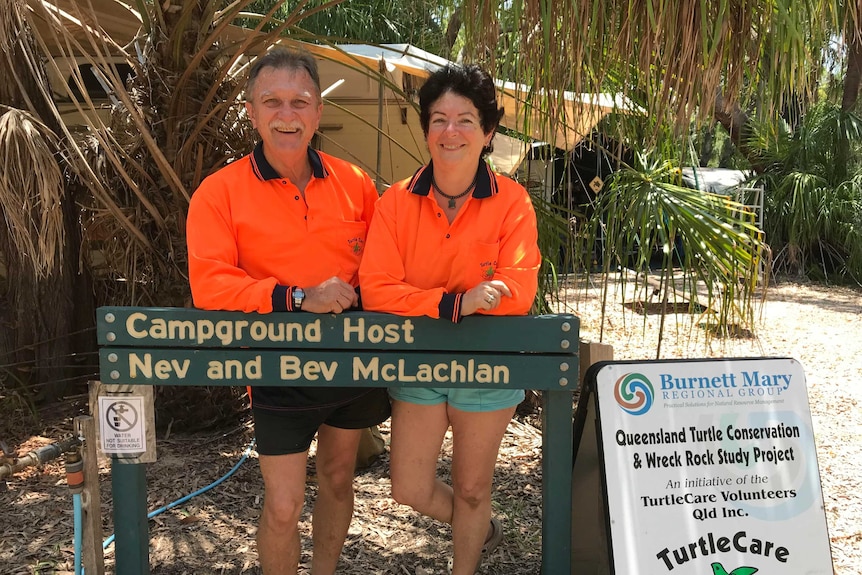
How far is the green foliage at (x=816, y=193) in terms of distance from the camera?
12086 millimetres

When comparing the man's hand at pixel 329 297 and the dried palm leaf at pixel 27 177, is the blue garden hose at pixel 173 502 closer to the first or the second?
the man's hand at pixel 329 297

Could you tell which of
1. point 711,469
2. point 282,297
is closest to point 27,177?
point 282,297

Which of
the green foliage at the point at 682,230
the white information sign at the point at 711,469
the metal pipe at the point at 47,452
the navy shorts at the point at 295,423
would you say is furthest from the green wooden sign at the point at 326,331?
the green foliage at the point at 682,230

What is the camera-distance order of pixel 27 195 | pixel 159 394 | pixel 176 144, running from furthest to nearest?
pixel 159 394, pixel 176 144, pixel 27 195

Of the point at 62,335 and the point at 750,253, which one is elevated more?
the point at 750,253

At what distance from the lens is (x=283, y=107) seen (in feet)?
7.90

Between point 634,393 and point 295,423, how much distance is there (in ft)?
3.72

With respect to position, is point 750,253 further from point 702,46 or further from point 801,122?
point 801,122

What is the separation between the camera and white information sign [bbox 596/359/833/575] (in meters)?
2.50

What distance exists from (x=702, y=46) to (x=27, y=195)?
285cm

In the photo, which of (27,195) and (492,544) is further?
(27,195)

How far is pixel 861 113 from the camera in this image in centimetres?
1262

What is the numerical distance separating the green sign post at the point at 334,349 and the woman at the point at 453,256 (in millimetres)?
82

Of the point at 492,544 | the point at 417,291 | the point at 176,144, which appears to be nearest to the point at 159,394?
the point at 176,144
